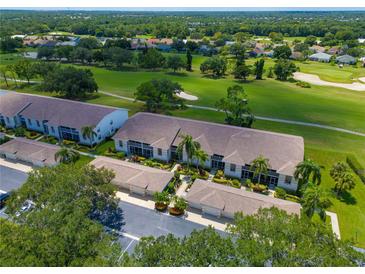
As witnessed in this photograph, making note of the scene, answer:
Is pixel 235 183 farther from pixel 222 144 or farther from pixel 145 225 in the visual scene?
pixel 145 225

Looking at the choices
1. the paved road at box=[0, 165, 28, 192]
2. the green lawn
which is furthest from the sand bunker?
the paved road at box=[0, 165, 28, 192]

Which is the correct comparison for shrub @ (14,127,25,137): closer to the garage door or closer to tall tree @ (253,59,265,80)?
the garage door

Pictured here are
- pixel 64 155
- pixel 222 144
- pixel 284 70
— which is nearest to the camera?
pixel 64 155

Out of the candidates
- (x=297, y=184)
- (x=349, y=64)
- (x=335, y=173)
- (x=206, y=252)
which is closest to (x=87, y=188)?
(x=206, y=252)

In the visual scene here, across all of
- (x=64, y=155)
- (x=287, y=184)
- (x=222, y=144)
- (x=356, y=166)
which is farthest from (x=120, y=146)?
(x=356, y=166)

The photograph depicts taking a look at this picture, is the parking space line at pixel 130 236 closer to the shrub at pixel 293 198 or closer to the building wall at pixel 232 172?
the building wall at pixel 232 172

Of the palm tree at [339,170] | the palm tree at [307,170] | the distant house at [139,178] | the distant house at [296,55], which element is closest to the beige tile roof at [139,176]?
the distant house at [139,178]
